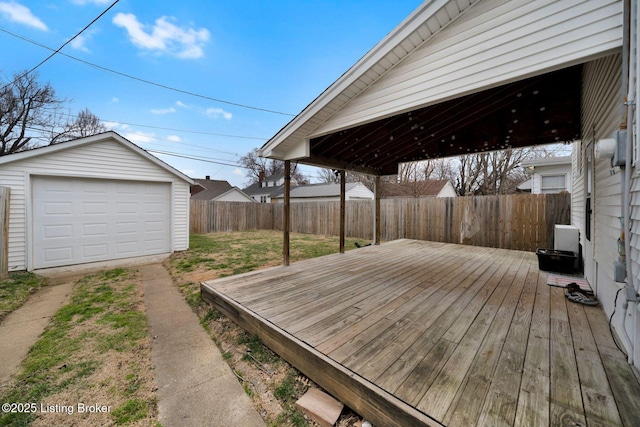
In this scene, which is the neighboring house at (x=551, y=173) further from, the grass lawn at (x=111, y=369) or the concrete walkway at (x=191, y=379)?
the concrete walkway at (x=191, y=379)

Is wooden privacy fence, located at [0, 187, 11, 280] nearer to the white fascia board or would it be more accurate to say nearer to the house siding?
the white fascia board

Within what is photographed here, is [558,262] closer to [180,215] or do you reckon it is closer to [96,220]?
[180,215]

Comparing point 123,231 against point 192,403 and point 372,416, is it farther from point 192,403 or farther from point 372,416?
point 372,416

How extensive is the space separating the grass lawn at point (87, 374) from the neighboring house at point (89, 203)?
314 centimetres

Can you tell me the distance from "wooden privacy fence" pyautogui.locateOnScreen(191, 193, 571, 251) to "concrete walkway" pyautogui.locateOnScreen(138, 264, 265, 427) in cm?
729

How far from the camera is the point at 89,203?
19.2 feet

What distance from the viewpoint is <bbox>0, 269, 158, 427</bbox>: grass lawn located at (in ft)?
5.35

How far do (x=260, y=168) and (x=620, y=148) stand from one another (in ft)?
104

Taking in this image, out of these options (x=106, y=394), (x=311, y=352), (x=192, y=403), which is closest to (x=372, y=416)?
(x=311, y=352)

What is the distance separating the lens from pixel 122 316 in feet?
10.3

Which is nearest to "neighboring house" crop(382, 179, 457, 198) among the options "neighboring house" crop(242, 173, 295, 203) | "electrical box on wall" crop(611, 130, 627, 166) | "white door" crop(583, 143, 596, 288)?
"neighboring house" crop(242, 173, 295, 203)

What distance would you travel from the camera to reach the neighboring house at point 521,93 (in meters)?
1.61

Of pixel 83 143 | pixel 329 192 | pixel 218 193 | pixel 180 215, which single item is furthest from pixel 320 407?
pixel 218 193

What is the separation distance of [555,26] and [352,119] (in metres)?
1.96
